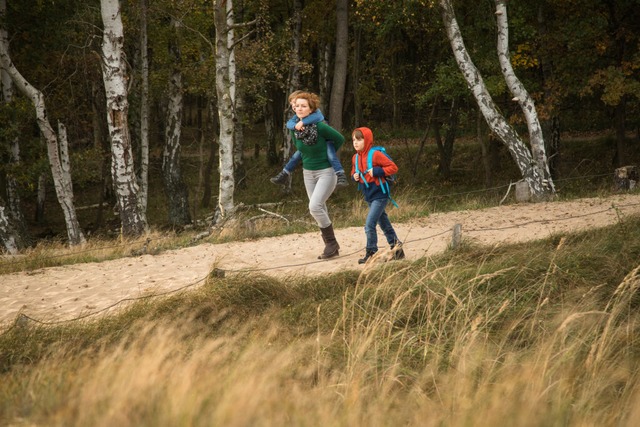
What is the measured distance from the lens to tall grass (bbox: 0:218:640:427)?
392 centimetres

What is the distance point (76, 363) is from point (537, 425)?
10.6 ft

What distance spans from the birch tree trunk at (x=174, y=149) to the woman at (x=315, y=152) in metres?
13.5

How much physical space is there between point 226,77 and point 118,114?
94.8 inches

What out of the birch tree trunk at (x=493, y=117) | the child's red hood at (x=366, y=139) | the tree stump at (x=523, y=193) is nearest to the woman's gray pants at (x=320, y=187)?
the child's red hood at (x=366, y=139)

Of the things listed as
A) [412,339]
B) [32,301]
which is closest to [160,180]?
[32,301]

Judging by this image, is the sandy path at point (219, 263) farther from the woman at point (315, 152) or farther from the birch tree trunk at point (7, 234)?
the birch tree trunk at point (7, 234)

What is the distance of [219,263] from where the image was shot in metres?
9.83

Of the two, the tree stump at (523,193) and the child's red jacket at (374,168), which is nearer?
the child's red jacket at (374,168)

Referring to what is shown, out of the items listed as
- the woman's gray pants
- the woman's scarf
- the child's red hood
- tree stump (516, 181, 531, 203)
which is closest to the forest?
tree stump (516, 181, 531, 203)

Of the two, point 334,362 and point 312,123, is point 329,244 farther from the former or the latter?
point 334,362

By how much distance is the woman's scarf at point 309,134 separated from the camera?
30.7ft

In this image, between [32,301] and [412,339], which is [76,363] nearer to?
[412,339]

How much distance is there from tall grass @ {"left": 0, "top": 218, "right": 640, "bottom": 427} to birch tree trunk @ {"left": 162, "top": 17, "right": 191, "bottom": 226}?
16.0 m

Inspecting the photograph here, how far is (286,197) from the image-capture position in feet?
93.5
